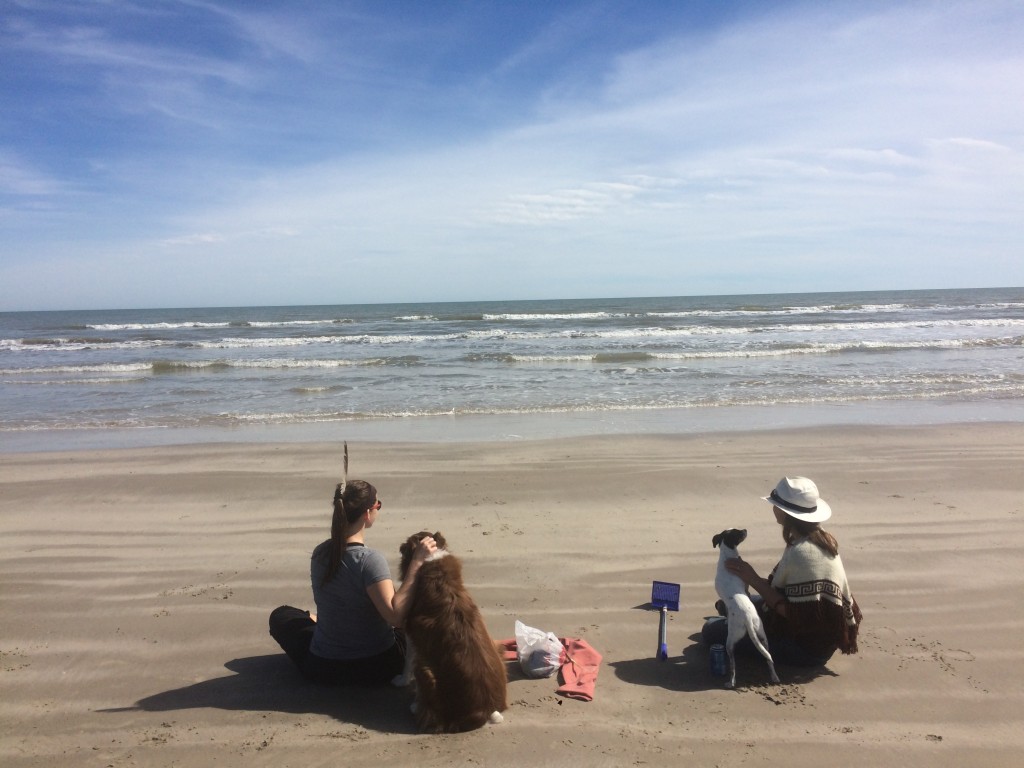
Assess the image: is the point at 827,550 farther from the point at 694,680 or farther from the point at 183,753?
the point at 183,753

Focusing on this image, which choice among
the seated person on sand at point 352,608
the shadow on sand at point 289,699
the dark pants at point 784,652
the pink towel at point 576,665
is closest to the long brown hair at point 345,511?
the seated person on sand at point 352,608

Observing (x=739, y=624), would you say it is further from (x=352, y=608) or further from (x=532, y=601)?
(x=352, y=608)

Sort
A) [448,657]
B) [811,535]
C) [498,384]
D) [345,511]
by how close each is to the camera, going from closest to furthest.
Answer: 1. [448,657]
2. [345,511]
3. [811,535]
4. [498,384]

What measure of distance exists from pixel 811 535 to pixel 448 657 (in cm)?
200

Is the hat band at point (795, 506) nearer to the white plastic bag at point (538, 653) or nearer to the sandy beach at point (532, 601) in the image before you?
the sandy beach at point (532, 601)

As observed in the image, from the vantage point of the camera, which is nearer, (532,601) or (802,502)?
(802,502)

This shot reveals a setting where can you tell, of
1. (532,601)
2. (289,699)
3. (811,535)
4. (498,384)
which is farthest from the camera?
(498,384)

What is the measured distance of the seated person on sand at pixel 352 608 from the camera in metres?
3.51

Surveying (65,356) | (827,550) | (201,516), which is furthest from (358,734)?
(65,356)

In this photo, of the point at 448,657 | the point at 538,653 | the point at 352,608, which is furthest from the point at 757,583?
the point at 352,608

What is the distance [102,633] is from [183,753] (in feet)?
5.40

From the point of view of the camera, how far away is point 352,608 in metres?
3.63

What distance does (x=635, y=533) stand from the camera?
6125 millimetres

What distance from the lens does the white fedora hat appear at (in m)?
3.71
